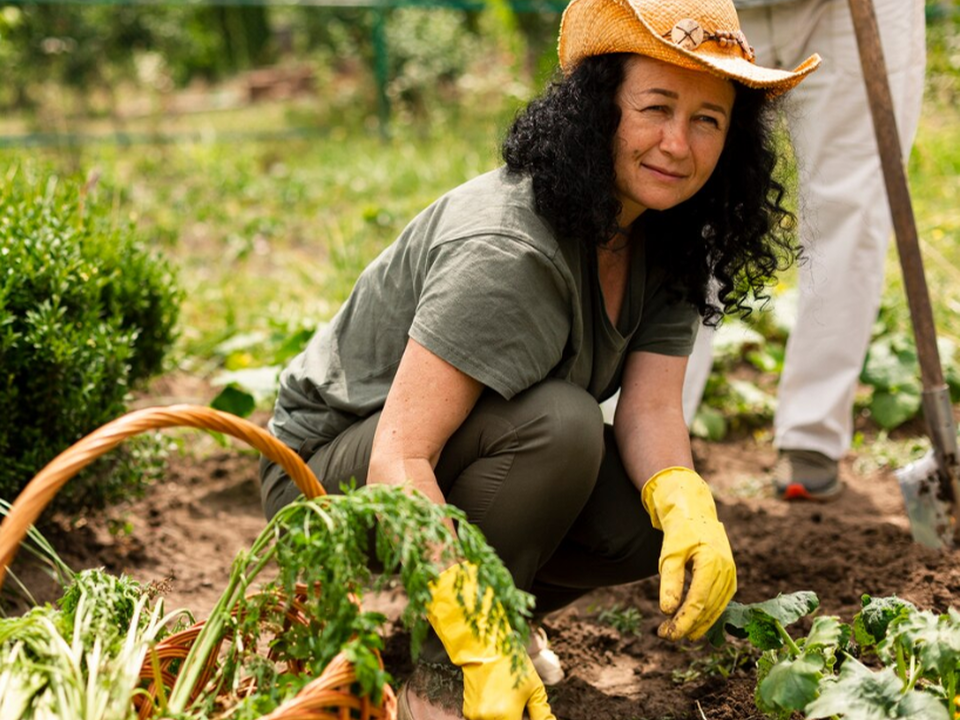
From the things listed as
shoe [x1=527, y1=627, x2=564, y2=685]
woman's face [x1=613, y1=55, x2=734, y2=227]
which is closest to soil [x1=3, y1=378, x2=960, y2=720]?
shoe [x1=527, y1=627, x2=564, y2=685]

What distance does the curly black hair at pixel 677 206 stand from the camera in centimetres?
194

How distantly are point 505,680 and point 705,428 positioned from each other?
1.97 m

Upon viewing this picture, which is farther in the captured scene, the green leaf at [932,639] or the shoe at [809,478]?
the shoe at [809,478]

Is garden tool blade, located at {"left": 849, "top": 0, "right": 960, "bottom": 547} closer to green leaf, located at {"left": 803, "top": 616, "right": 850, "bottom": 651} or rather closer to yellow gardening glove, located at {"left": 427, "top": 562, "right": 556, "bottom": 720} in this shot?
green leaf, located at {"left": 803, "top": 616, "right": 850, "bottom": 651}

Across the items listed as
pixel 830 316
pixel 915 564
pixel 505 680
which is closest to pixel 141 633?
pixel 505 680

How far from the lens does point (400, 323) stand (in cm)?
207

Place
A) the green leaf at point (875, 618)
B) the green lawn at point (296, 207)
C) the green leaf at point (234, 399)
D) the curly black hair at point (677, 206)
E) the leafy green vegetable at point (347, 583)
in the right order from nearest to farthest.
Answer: the leafy green vegetable at point (347, 583), the green leaf at point (875, 618), the curly black hair at point (677, 206), the green leaf at point (234, 399), the green lawn at point (296, 207)

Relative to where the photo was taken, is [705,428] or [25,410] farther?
[705,428]

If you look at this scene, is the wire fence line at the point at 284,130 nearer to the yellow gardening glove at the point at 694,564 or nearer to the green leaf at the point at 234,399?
the green leaf at the point at 234,399

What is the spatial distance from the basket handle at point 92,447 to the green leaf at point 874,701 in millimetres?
826

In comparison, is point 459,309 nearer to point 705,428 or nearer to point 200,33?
point 705,428

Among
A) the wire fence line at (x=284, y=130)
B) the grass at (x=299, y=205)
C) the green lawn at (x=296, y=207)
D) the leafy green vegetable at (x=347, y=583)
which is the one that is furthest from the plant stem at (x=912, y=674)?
the wire fence line at (x=284, y=130)

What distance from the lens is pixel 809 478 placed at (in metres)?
3.20

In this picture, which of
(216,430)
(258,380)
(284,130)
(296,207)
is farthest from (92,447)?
(284,130)
